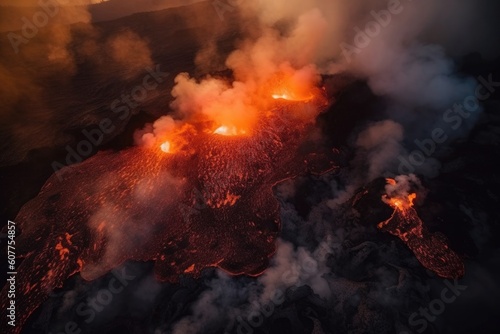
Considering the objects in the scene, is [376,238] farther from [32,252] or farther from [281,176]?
[32,252]

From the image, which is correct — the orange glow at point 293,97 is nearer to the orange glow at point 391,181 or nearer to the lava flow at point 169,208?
the lava flow at point 169,208

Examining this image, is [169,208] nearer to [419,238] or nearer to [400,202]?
[400,202]

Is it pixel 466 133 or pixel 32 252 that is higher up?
pixel 32 252

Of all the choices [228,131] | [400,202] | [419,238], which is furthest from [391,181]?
[228,131]

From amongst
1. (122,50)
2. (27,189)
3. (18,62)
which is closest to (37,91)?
(18,62)

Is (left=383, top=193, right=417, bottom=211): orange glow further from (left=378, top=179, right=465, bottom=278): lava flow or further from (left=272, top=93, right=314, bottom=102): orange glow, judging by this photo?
(left=272, top=93, right=314, bottom=102): orange glow
